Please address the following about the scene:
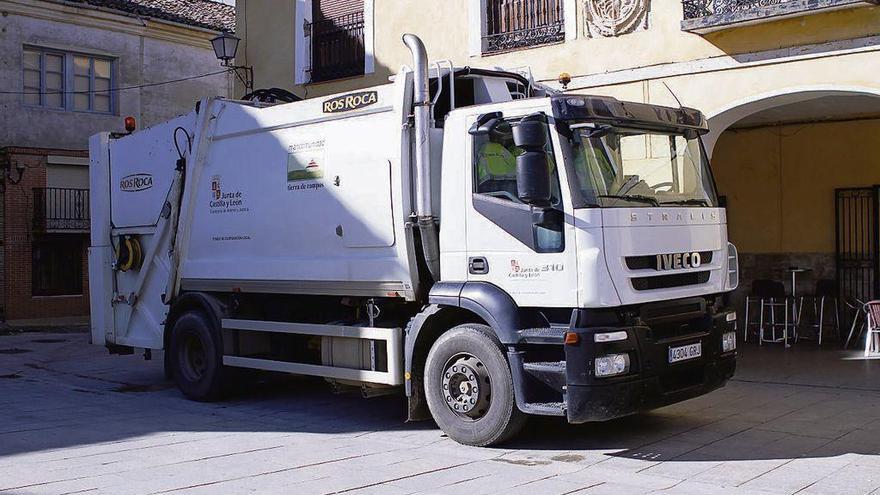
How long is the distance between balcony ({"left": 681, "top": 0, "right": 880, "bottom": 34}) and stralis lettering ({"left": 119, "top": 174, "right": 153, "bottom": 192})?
254 inches

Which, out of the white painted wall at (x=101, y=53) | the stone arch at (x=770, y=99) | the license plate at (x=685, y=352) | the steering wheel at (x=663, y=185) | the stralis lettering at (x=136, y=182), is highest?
the white painted wall at (x=101, y=53)

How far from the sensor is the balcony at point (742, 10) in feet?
33.3

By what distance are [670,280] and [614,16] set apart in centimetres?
526

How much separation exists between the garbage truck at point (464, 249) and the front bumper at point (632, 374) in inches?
0.6

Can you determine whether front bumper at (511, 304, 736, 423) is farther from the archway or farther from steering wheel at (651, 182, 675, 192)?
the archway

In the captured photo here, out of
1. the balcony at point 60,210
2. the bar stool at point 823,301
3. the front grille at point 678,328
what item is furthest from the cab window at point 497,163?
the balcony at point 60,210

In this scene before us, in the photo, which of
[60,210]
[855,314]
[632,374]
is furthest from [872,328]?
[60,210]

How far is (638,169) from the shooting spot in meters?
7.65

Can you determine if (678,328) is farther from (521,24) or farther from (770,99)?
(521,24)

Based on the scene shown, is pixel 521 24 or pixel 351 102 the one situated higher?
pixel 521 24

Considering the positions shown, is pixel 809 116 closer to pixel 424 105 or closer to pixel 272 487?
pixel 424 105

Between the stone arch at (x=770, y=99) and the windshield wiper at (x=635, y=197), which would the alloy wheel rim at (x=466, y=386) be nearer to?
the windshield wiper at (x=635, y=197)

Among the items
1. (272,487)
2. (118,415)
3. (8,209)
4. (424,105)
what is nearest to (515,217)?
(424,105)

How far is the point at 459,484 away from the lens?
6621 millimetres
